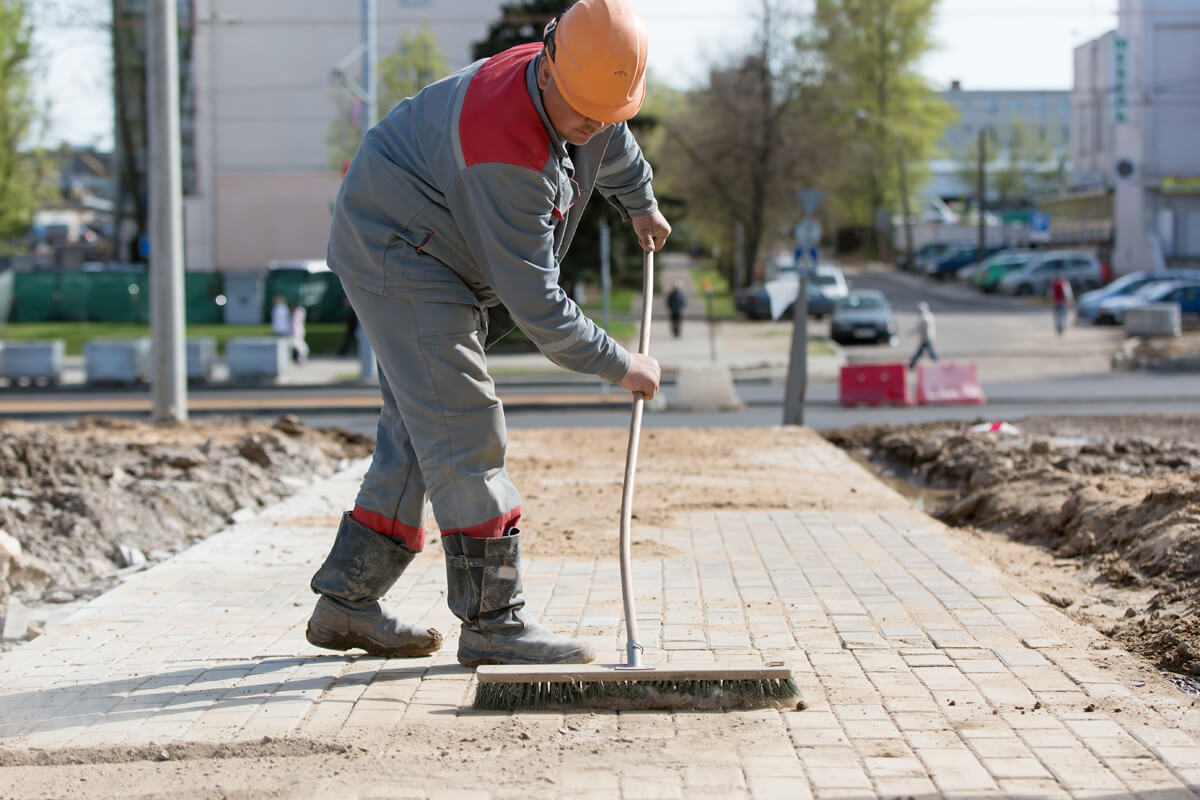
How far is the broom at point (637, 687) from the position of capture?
384 centimetres

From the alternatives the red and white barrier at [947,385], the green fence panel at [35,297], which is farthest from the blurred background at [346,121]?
the red and white barrier at [947,385]

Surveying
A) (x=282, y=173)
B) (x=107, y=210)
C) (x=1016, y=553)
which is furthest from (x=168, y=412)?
(x=107, y=210)

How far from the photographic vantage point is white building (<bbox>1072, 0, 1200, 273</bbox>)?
51.0m

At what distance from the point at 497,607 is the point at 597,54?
1.74 m

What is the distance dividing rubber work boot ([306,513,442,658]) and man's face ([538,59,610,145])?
150cm

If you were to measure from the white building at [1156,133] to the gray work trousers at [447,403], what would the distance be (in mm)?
52229

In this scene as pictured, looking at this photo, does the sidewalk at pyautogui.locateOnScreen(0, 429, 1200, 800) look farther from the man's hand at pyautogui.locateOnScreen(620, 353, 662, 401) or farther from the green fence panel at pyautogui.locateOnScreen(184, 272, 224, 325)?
the green fence panel at pyautogui.locateOnScreen(184, 272, 224, 325)

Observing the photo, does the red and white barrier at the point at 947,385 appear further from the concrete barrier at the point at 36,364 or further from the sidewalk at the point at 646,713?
the concrete barrier at the point at 36,364

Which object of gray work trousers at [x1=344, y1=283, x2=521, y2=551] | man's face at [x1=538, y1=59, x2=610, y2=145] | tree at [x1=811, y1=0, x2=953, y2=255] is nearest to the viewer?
man's face at [x1=538, y1=59, x2=610, y2=145]

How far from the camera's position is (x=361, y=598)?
434 centimetres

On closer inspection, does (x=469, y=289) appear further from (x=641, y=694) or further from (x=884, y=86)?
(x=884, y=86)

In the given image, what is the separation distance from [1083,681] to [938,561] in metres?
2.06

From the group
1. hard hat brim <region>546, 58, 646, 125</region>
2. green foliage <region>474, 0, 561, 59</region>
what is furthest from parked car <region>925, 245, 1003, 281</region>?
hard hat brim <region>546, 58, 646, 125</region>

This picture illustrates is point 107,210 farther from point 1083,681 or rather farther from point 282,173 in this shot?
point 1083,681
